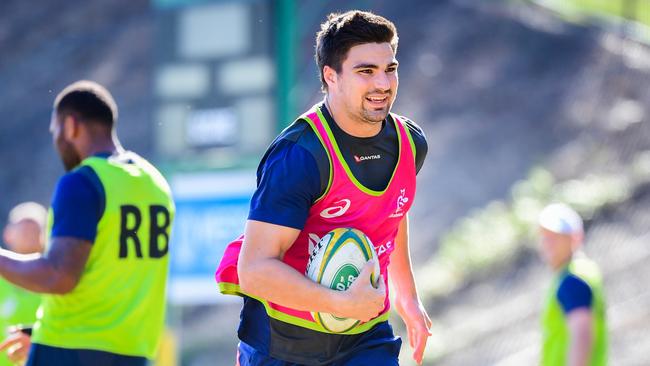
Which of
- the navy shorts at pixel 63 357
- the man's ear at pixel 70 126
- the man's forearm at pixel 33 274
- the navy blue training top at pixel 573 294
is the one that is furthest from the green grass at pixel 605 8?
the man's forearm at pixel 33 274

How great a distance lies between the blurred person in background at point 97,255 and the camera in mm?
4977

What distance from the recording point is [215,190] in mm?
9820

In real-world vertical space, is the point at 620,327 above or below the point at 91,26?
below

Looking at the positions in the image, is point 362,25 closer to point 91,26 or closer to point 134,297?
point 134,297

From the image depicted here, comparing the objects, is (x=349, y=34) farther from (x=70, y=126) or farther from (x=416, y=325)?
(x=70, y=126)

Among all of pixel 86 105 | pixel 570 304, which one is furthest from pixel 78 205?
pixel 570 304

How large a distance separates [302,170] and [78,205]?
1415mm

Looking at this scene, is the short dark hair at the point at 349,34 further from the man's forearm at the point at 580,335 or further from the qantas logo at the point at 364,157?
the man's forearm at the point at 580,335

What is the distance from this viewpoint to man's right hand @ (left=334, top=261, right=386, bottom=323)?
156 inches

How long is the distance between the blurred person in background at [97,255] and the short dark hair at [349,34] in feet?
4.69

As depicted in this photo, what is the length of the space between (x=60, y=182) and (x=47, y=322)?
0.69 metres

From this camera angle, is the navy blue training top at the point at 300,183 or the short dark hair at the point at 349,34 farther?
the short dark hair at the point at 349,34

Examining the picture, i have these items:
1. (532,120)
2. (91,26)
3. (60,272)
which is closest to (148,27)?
(91,26)

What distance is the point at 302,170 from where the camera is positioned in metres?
4.07
